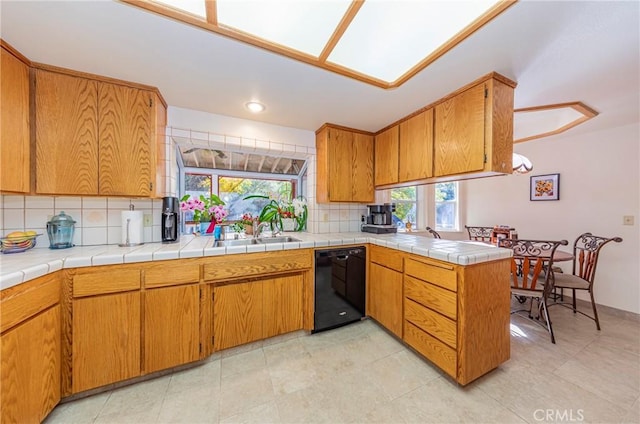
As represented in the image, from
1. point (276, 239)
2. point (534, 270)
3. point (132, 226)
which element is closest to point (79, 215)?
point (132, 226)

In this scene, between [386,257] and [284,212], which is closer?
[386,257]

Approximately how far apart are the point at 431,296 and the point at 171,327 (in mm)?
1826

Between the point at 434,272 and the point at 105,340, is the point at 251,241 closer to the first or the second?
the point at 105,340

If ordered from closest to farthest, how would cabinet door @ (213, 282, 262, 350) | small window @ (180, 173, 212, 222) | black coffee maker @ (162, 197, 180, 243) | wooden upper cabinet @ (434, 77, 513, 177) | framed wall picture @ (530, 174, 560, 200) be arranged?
wooden upper cabinet @ (434, 77, 513, 177)
cabinet door @ (213, 282, 262, 350)
black coffee maker @ (162, 197, 180, 243)
framed wall picture @ (530, 174, 560, 200)
small window @ (180, 173, 212, 222)

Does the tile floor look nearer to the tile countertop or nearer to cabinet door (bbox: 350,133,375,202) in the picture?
the tile countertop

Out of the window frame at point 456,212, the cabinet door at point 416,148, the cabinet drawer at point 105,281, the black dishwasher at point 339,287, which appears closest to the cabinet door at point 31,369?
Answer: the cabinet drawer at point 105,281

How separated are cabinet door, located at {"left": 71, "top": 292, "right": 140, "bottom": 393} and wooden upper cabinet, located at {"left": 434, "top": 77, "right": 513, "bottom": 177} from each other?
2.50 meters

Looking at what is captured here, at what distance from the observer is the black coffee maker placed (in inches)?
71.4

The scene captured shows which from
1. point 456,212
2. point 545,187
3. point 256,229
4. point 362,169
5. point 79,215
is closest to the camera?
point 79,215

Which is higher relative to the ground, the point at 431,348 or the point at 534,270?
the point at 534,270

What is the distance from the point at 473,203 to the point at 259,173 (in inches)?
159

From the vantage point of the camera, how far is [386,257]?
2.01m

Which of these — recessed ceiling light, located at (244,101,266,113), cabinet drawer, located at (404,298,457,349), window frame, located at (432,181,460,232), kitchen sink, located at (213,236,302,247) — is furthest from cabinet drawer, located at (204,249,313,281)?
window frame, located at (432,181,460,232)

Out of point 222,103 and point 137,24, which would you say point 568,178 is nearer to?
point 222,103
